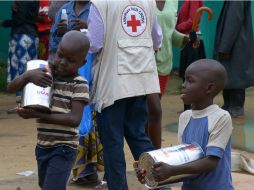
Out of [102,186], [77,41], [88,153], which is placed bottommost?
[102,186]

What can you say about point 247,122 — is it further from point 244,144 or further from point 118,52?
point 118,52

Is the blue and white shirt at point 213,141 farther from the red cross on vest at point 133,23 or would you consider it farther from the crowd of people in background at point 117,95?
the red cross on vest at point 133,23

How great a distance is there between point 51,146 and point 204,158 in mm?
1095

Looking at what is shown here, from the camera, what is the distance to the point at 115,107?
14.9 feet

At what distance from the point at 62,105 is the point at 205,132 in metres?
1.02

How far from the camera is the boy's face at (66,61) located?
12.8 feet

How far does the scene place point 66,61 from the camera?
392 centimetres

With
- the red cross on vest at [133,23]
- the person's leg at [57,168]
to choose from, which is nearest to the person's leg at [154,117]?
the red cross on vest at [133,23]

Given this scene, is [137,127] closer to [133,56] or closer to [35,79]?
[133,56]

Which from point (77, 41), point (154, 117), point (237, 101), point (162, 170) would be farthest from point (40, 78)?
point (237, 101)

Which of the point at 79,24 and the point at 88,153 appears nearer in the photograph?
the point at 79,24

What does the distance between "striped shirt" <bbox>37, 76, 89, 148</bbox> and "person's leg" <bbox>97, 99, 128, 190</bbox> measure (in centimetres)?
62

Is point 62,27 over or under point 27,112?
over

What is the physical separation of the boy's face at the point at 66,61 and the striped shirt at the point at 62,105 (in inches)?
2.1
